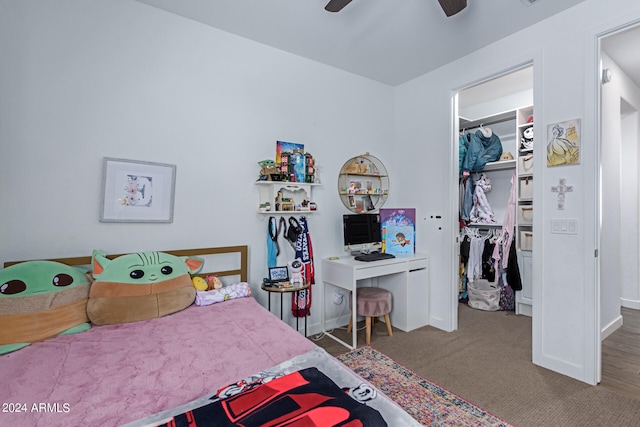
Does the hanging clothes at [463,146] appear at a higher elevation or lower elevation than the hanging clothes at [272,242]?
higher

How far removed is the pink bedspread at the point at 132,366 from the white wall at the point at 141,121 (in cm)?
76

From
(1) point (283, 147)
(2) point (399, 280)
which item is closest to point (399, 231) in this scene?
(2) point (399, 280)

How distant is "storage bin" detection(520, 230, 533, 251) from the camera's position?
359 cm

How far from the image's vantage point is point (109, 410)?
1031 millimetres

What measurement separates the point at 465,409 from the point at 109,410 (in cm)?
186

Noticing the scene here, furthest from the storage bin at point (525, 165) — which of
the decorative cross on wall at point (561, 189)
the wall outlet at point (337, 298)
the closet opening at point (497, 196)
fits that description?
the wall outlet at point (337, 298)

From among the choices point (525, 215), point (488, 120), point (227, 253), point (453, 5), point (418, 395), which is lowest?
point (418, 395)

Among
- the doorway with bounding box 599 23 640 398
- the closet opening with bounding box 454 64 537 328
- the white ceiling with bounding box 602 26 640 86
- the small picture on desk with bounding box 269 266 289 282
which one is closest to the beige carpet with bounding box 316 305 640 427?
the doorway with bounding box 599 23 640 398

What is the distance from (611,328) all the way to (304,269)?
10.2ft

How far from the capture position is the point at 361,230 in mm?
3152

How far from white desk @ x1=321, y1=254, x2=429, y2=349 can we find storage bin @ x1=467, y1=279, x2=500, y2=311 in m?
1.00

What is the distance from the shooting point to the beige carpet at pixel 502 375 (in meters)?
1.83

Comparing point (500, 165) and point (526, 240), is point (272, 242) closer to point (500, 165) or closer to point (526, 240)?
point (526, 240)

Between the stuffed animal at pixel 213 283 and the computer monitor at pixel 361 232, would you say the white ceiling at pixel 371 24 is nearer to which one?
the computer monitor at pixel 361 232
